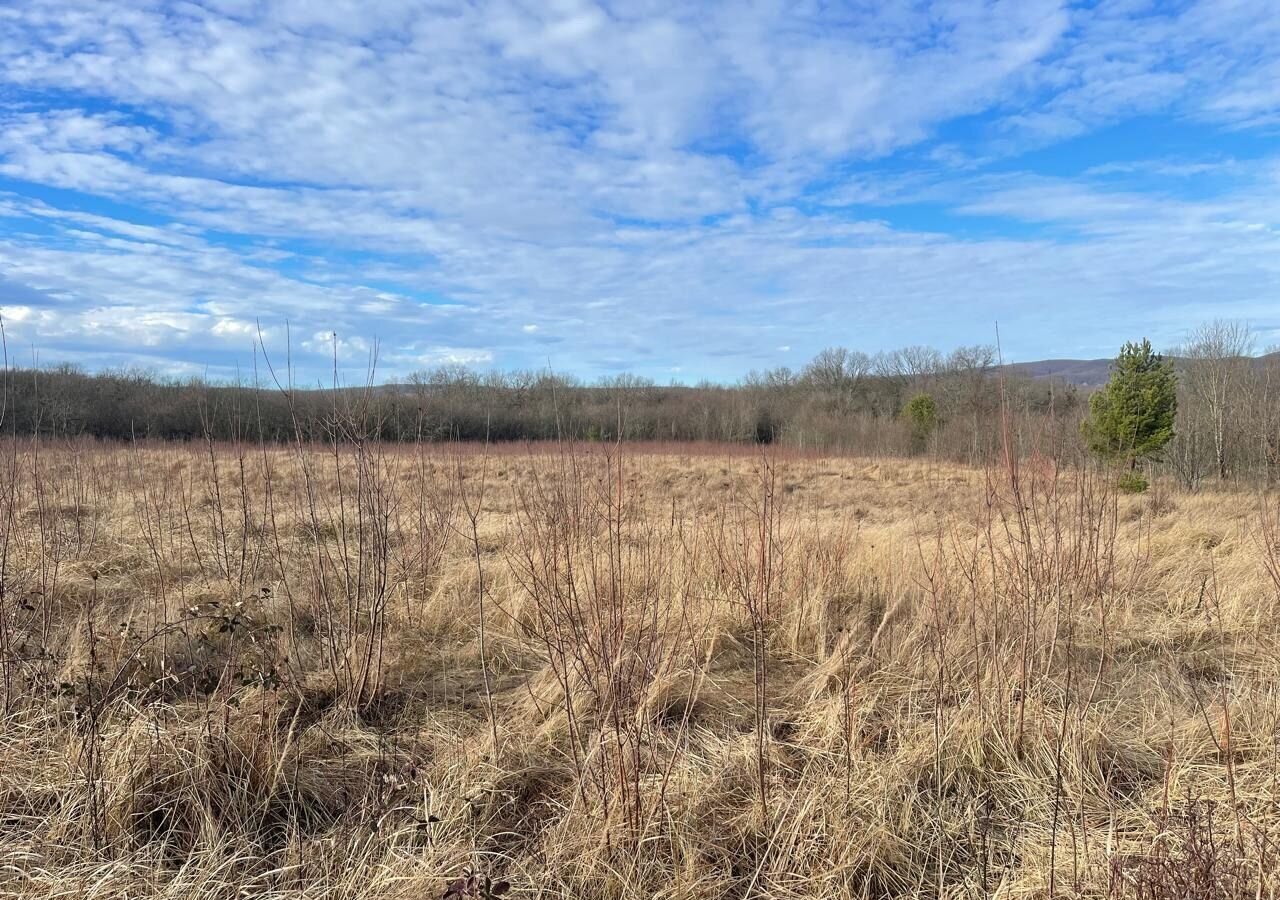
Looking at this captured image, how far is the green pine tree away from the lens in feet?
41.0

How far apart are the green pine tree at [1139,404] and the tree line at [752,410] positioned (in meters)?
0.23

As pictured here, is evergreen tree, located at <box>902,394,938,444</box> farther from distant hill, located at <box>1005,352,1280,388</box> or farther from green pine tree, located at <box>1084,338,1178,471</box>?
green pine tree, located at <box>1084,338,1178,471</box>

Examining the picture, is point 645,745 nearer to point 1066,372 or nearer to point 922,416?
point 1066,372

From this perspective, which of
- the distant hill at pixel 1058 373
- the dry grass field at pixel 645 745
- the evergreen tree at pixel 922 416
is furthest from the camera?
the evergreen tree at pixel 922 416

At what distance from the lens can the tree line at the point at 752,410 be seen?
3627mm

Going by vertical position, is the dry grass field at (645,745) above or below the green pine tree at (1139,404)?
below

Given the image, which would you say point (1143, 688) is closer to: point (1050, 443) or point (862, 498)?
point (1050, 443)

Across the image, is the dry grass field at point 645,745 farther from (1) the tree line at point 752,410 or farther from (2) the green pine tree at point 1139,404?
(2) the green pine tree at point 1139,404

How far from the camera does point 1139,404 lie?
495 inches

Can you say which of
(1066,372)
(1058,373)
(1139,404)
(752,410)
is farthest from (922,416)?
(1058,373)

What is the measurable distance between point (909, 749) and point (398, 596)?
3219 mm

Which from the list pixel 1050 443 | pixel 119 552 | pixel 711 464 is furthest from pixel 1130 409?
pixel 119 552

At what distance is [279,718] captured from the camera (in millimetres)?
2760

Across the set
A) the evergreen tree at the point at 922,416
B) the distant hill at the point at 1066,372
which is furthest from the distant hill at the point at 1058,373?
the evergreen tree at the point at 922,416
